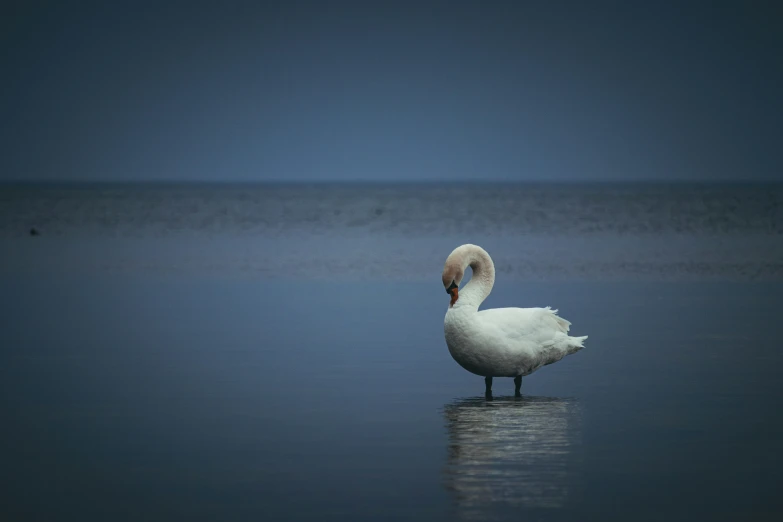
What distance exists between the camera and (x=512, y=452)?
23.4 ft

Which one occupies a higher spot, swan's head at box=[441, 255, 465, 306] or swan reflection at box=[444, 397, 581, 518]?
swan's head at box=[441, 255, 465, 306]

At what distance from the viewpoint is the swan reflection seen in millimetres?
6180

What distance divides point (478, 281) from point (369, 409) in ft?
5.00

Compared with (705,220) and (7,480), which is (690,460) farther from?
(705,220)

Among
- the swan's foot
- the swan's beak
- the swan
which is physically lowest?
the swan's foot

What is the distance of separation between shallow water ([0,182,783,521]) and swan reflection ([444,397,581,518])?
2 cm

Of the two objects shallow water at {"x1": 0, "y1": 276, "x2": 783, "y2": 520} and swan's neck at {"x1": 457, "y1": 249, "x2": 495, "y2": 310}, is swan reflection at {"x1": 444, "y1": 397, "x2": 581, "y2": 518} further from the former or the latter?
swan's neck at {"x1": 457, "y1": 249, "x2": 495, "y2": 310}

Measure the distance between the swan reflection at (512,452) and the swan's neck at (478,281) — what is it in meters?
0.79

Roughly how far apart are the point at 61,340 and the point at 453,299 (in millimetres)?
4347

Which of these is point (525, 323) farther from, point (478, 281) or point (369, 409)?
point (369, 409)

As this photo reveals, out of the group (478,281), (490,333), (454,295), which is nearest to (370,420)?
(490,333)

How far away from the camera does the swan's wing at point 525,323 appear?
9.06m

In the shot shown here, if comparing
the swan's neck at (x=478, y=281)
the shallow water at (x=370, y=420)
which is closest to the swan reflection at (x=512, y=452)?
the shallow water at (x=370, y=420)

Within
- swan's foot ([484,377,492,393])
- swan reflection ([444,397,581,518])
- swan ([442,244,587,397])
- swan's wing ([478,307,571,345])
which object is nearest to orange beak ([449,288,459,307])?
swan ([442,244,587,397])
